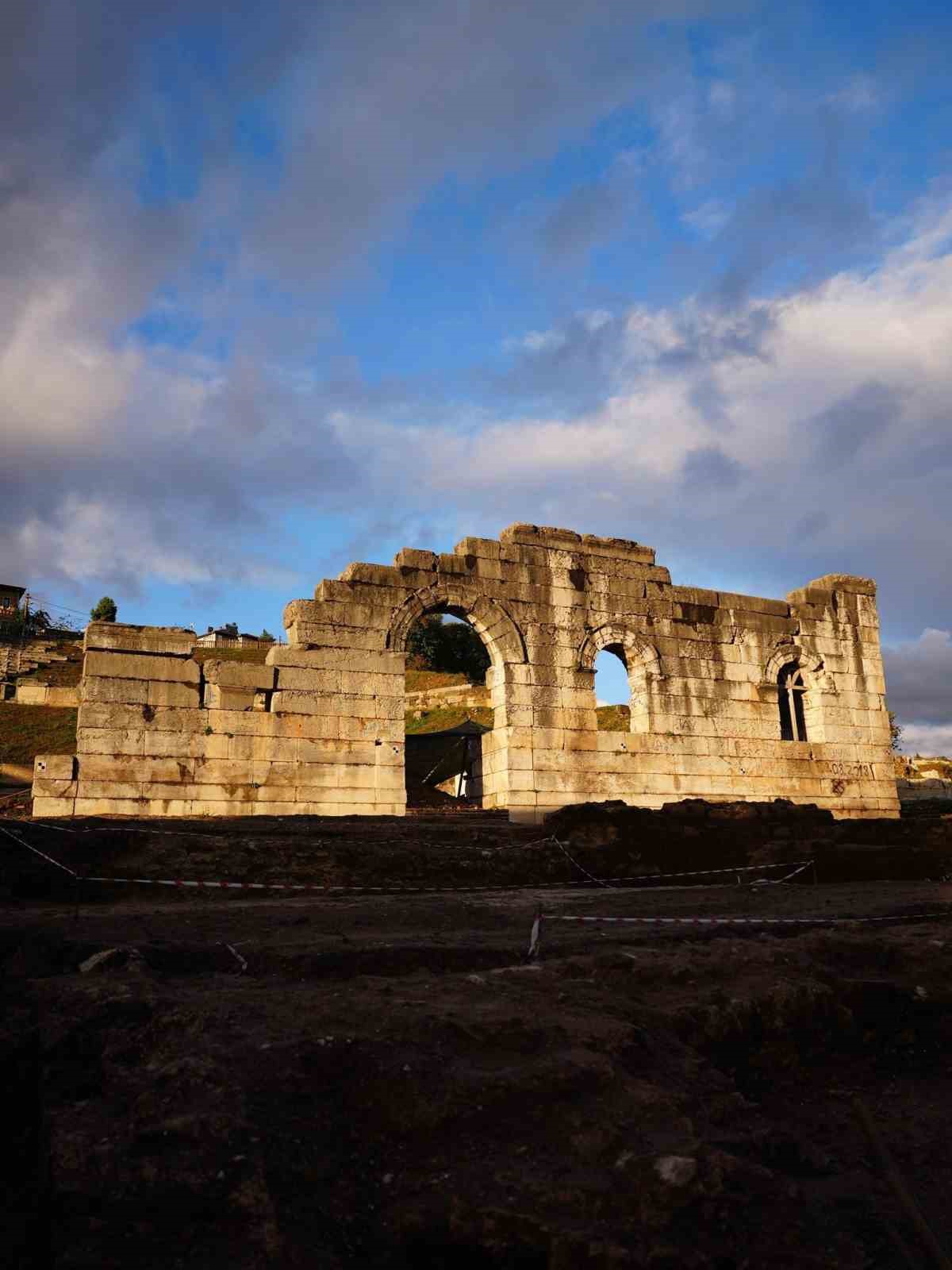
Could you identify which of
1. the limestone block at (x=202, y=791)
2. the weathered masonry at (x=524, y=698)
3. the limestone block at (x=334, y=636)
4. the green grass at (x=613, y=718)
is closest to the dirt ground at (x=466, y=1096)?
the limestone block at (x=202, y=791)

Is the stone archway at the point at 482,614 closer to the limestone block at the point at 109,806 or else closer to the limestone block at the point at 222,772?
the limestone block at the point at 222,772

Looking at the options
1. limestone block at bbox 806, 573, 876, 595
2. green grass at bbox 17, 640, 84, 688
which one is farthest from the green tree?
limestone block at bbox 806, 573, 876, 595

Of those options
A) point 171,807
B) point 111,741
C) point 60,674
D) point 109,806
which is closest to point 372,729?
point 171,807

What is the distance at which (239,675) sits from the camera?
13.4 m

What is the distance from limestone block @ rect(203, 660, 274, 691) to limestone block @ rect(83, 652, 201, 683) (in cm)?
24

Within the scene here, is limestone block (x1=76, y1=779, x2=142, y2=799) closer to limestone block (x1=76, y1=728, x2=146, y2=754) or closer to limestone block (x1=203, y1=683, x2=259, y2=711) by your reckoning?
limestone block (x1=76, y1=728, x2=146, y2=754)

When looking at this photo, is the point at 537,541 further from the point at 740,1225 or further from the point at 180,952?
the point at 740,1225

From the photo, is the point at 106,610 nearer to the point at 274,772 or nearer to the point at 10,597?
the point at 10,597

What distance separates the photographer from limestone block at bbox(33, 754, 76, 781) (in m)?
12.3

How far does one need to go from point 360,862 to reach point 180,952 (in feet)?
15.1

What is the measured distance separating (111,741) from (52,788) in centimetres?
94

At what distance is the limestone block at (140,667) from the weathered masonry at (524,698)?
0.9 inches

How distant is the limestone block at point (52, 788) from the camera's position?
40.4 ft

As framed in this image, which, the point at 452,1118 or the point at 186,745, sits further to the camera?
the point at 186,745
